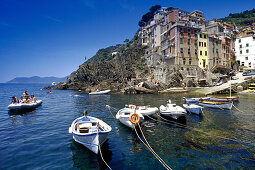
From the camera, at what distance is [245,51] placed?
204 feet

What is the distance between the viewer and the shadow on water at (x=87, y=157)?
8488 millimetres

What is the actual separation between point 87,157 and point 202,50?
56924mm

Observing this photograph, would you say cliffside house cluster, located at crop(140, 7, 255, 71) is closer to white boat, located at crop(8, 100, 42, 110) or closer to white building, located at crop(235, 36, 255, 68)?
white building, located at crop(235, 36, 255, 68)

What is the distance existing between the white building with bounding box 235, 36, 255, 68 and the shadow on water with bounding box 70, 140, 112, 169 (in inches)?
2890

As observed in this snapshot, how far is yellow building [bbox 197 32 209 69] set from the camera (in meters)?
53.7

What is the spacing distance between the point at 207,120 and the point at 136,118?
9203 mm

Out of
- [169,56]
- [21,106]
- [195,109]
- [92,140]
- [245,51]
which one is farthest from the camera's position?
[245,51]

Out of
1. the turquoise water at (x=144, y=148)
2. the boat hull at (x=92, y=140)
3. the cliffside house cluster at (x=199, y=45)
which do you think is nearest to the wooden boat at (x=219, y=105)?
the turquoise water at (x=144, y=148)

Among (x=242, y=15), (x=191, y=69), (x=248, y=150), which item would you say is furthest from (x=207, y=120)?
(x=242, y=15)

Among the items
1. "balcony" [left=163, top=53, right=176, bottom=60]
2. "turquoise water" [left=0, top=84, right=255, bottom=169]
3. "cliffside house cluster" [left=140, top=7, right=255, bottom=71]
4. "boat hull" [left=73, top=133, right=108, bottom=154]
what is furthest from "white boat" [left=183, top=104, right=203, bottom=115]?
"balcony" [left=163, top=53, right=176, bottom=60]

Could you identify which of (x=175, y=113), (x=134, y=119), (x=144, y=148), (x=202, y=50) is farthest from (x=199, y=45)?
(x=144, y=148)

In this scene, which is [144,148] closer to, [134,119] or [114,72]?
[134,119]

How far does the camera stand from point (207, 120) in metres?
17.0

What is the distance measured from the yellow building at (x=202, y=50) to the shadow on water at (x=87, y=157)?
53.6 meters
